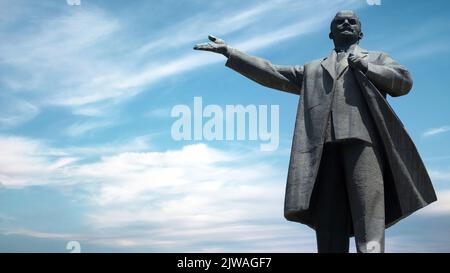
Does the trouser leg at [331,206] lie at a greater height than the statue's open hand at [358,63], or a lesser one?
lesser

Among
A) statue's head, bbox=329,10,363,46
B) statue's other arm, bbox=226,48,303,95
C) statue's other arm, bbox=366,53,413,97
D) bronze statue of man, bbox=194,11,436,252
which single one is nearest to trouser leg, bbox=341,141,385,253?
bronze statue of man, bbox=194,11,436,252

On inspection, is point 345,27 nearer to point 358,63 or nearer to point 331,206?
point 358,63

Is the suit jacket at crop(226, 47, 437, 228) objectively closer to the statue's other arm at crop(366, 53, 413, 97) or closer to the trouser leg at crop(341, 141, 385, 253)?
the statue's other arm at crop(366, 53, 413, 97)

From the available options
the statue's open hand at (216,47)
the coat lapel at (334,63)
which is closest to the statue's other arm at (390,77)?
the coat lapel at (334,63)

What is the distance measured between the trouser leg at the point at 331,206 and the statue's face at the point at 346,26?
59.9 inches

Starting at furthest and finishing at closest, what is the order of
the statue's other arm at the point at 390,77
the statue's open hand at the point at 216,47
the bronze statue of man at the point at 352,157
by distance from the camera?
the statue's open hand at the point at 216,47
the statue's other arm at the point at 390,77
the bronze statue of man at the point at 352,157

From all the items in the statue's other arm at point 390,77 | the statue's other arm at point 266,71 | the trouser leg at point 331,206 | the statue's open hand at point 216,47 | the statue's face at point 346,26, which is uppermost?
the statue's face at point 346,26

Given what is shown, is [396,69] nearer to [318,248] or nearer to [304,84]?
[304,84]

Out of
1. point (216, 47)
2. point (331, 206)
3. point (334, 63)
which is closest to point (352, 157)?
point (331, 206)

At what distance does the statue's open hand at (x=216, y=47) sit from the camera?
32.4ft

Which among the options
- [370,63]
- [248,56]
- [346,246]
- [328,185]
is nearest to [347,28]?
[370,63]

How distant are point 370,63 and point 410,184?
1627 millimetres

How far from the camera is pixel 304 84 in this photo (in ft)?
32.0

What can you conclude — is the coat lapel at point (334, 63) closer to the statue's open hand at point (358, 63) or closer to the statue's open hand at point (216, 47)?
the statue's open hand at point (358, 63)
